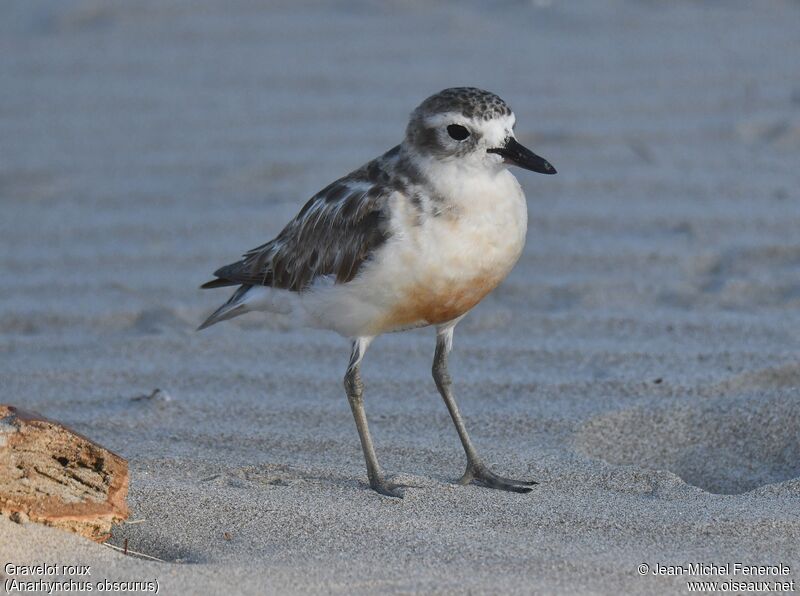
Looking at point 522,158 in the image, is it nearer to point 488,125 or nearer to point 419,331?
point 488,125

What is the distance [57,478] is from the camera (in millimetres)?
4125

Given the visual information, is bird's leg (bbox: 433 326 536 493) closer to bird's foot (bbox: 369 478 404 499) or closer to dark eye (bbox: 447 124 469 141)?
bird's foot (bbox: 369 478 404 499)

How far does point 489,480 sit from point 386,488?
38cm

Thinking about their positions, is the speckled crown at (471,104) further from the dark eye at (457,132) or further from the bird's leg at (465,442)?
the bird's leg at (465,442)

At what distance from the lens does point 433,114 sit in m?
4.99

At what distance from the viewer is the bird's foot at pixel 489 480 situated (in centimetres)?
495

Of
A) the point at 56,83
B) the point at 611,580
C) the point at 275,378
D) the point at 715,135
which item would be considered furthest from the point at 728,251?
the point at 56,83

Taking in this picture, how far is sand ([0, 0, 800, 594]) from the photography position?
4.37 meters

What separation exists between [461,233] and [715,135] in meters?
3.71

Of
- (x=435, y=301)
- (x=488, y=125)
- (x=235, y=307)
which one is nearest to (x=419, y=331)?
(x=235, y=307)

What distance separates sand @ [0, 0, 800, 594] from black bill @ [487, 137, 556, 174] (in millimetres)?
1096

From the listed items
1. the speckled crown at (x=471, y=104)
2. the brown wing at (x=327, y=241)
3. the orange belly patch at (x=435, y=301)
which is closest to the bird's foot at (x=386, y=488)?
the orange belly patch at (x=435, y=301)

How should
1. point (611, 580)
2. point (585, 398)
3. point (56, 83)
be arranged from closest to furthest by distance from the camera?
1. point (611, 580)
2. point (585, 398)
3. point (56, 83)

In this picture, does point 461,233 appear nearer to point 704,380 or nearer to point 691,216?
point 704,380
